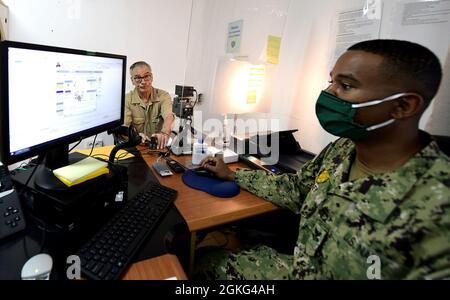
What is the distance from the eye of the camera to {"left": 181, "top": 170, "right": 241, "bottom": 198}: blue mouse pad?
1066 millimetres

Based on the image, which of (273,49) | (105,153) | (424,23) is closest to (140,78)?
(105,153)

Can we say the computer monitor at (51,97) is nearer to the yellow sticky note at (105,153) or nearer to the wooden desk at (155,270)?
the yellow sticky note at (105,153)

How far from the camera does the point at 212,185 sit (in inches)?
45.0

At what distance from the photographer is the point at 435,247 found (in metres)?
0.59

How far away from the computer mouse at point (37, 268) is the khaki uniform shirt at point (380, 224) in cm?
72

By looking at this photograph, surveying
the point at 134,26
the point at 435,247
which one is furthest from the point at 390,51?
the point at 134,26

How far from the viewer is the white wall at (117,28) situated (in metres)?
2.23

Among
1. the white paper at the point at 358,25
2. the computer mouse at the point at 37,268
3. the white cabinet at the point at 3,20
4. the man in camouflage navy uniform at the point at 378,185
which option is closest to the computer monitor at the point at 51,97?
the computer mouse at the point at 37,268

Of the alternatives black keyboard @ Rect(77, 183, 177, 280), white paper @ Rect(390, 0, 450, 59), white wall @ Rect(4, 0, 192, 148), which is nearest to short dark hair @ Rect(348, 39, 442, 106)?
white paper @ Rect(390, 0, 450, 59)

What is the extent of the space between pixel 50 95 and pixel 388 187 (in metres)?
1.04
